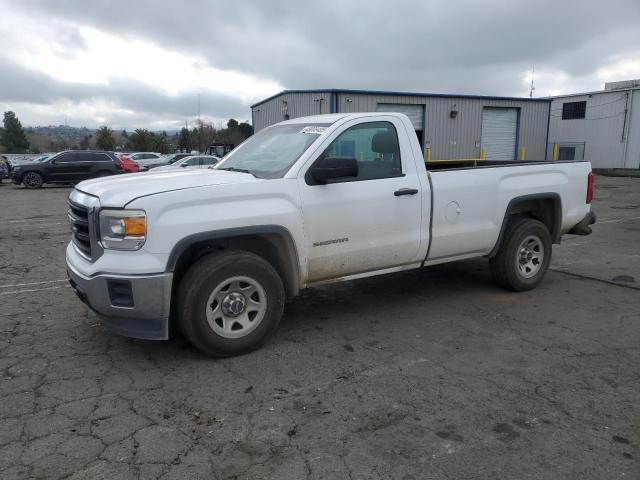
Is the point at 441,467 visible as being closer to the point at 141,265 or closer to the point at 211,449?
the point at 211,449

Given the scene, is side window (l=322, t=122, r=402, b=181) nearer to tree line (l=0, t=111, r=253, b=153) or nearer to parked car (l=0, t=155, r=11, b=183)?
parked car (l=0, t=155, r=11, b=183)

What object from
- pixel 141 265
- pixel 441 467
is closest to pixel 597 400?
pixel 441 467

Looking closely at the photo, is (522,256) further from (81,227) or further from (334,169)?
(81,227)

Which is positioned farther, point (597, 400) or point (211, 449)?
point (597, 400)

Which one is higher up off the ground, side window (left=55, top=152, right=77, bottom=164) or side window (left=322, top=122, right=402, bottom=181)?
side window (left=322, top=122, right=402, bottom=181)

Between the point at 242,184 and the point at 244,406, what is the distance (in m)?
1.67

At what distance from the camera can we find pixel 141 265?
3.63 metres

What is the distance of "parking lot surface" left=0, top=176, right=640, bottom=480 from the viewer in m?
2.79

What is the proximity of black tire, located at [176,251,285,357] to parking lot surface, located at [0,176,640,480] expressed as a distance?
16 cm

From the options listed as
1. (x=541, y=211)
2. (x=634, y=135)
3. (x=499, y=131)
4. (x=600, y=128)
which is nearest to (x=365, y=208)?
(x=541, y=211)

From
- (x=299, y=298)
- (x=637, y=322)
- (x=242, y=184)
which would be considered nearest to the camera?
(x=242, y=184)

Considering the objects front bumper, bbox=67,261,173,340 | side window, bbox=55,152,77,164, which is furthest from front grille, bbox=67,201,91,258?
side window, bbox=55,152,77,164

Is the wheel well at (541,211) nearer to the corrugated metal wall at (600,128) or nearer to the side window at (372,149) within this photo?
the side window at (372,149)

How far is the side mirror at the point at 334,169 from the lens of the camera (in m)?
4.18
